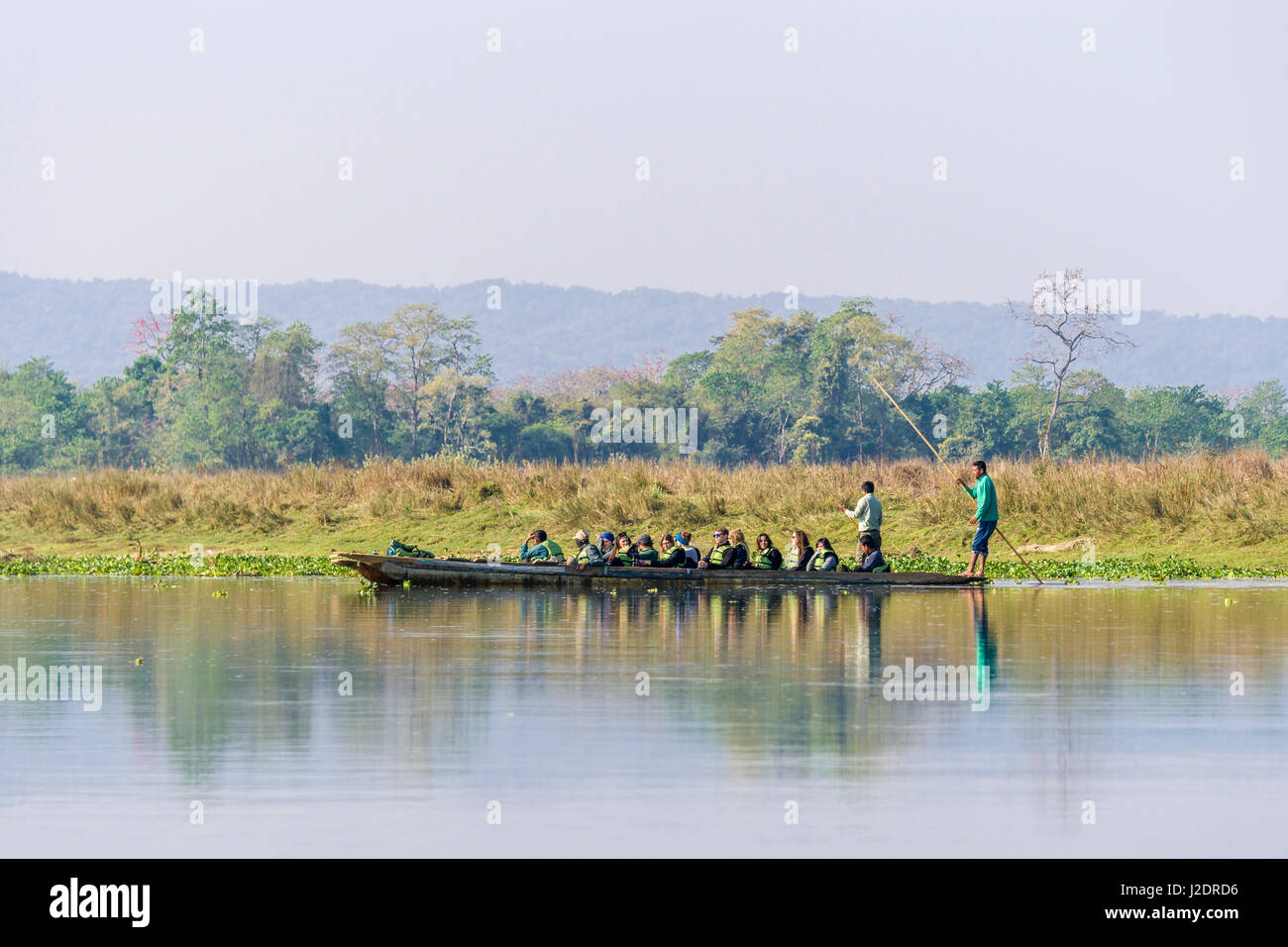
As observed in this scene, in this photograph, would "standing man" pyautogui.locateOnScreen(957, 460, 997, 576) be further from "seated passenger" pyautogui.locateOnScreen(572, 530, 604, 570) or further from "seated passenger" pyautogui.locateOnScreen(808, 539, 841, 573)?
"seated passenger" pyautogui.locateOnScreen(572, 530, 604, 570)

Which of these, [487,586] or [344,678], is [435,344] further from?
[344,678]

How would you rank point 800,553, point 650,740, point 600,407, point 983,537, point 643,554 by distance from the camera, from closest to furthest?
point 650,740 → point 983,537 → point 800,553 → point 643,554 → point 600,407

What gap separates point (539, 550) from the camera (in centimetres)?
3100

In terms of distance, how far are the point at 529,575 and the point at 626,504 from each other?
41.6 ft

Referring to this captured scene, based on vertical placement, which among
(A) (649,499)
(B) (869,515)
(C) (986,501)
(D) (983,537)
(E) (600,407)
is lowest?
(D) (983,537)

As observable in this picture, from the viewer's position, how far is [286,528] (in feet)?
146

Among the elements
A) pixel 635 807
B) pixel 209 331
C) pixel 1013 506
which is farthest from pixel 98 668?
pixel 209 331

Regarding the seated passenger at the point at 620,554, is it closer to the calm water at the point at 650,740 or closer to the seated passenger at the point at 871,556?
the seated passenger at the point at 871,556

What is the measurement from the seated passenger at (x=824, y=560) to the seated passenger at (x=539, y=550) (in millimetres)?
4520

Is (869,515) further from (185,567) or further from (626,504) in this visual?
(185,567)

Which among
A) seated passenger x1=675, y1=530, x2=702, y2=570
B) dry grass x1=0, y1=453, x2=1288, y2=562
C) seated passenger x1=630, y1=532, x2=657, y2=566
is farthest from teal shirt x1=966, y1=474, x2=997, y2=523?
dry grass x1=0, y1=453, x2=1288, y2=562

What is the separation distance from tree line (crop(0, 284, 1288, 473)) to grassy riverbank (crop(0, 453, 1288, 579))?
45468 millimetres

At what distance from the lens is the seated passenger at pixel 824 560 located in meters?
28.9

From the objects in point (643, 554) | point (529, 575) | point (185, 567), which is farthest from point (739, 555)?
point (185, 567)
